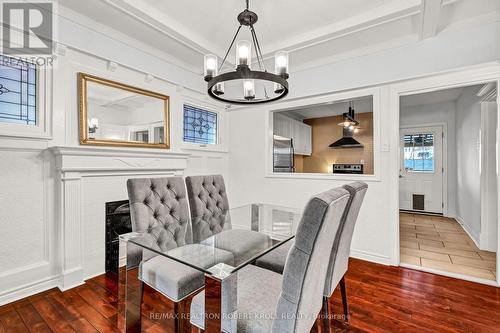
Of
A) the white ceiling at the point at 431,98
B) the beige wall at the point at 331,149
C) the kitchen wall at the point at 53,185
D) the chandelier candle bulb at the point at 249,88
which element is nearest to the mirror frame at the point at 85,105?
the kitchen wall at the point at 53,185

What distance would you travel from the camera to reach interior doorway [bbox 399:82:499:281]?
2895mm

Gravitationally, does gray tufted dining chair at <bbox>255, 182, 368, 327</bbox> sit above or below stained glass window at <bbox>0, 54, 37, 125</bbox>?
below

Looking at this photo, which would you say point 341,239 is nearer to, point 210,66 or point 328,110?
point 210,66

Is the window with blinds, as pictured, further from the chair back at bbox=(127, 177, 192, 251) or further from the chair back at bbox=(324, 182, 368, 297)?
the chair back at bbox=(127, 177, 192, 251)

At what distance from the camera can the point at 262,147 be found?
3.66 m

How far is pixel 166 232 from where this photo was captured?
Result: 1838mm

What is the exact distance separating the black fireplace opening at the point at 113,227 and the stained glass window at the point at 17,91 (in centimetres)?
101

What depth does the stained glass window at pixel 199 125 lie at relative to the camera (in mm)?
3471

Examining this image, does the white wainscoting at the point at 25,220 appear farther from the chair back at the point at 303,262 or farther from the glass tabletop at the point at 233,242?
the chair back at the point at 303,262

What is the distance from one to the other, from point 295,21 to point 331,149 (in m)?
4.13

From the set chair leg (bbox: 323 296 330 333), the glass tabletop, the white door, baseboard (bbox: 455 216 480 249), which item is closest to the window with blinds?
the white door

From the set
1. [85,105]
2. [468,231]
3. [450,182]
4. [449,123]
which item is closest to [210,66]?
[85,105]

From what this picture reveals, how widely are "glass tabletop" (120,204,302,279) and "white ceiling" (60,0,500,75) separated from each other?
1914mm

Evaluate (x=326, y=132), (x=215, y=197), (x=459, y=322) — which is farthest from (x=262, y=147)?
(x=326, y=132)
